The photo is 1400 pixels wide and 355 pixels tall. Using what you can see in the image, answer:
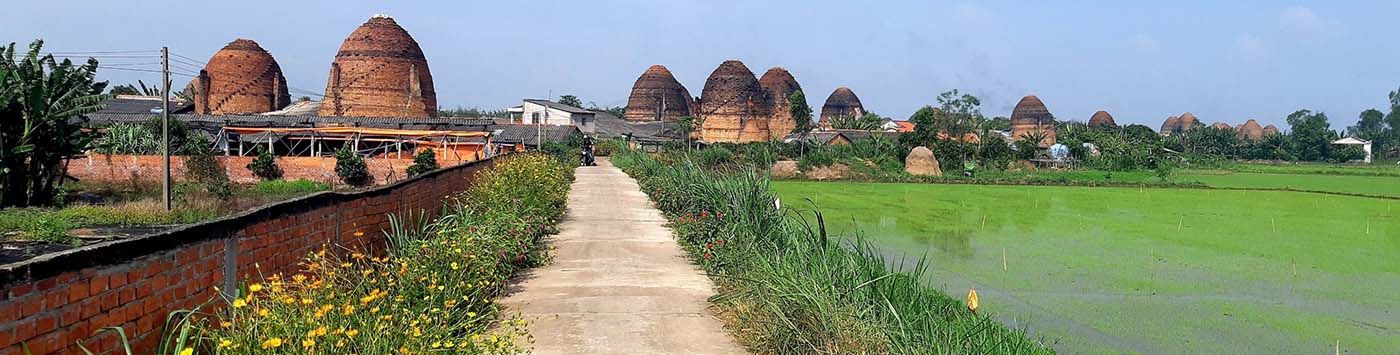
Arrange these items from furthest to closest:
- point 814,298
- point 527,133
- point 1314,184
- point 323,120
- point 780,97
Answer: point 780,97 → point 527,133 → point 323,120 → point 1314,184 → point 814,298

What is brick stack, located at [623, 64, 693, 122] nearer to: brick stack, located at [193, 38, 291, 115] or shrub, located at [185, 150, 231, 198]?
brick stack, located at [193, 38, 291, 115]

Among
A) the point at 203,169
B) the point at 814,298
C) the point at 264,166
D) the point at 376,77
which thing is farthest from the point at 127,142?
the point at 814,298

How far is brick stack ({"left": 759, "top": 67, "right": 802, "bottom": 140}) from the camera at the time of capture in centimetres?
6419

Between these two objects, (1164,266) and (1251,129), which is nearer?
(1164,266)

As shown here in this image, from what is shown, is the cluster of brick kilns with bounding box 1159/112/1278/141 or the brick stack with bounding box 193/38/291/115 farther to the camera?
the cluster of brick kilns with bounding box 1159/112/1278/141

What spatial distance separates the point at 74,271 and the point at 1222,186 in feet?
116

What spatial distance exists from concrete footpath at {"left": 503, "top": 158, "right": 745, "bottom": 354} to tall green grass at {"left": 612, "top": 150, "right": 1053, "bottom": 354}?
20 cm

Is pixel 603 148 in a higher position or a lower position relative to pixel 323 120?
lower

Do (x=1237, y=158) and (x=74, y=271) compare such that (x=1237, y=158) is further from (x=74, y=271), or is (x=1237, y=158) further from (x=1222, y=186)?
(x=74, y=271)

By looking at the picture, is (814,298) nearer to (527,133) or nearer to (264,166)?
(264,166)

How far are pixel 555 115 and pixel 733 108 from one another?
11.1 meters

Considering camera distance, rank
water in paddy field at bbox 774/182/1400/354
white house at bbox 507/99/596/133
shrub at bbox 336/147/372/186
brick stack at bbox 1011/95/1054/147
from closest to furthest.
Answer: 1. water in paddy field at bbox 774/182/1400/354
2. shrub at bbox 336/147/372/186
3. white house at bbox 507/99/596/133
4. brick stack at bbox 1011/95/1054/147

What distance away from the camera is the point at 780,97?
67.6 meters

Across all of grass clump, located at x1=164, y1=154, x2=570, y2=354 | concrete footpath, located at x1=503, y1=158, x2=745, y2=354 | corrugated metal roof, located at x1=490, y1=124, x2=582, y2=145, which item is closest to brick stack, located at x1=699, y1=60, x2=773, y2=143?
corrugated metal roof, located at x1=490, y1=124, x2=582, y2=145
